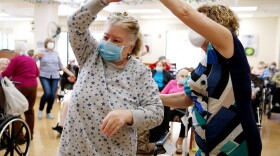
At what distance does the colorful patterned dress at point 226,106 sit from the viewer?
100 cm

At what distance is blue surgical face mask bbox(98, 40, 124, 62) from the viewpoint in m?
1.08

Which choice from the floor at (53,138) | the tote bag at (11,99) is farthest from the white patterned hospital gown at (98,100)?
the floor at (53,138)

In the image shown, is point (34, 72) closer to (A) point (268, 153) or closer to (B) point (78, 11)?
(B) point (78, 11)

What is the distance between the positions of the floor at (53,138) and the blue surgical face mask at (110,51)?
8.73 feet

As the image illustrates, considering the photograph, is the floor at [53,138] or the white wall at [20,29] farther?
the white wall at [20,29]

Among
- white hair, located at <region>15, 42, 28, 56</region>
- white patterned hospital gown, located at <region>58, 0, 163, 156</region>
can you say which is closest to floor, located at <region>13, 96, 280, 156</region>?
white hair, located at <region>15, 42, 28, 56</region>

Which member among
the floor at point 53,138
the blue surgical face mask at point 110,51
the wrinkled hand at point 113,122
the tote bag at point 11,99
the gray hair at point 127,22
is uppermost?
the gray hair at point 127,22

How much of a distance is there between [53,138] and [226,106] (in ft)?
11.5

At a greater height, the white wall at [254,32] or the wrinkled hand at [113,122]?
the white wall at [254,32]

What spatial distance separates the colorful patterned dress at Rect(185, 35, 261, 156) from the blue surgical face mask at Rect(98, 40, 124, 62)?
31 centimetres

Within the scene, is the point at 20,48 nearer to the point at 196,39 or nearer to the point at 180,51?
the point at 196,39

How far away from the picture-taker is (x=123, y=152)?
107 centimetres

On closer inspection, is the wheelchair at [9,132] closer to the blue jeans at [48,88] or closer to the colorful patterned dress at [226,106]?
the blue jeans at [48,88]

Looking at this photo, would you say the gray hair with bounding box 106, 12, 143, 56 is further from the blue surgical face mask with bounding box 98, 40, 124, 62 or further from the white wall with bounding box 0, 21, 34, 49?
the white wall with bounding box 0, 21, 34, 49
